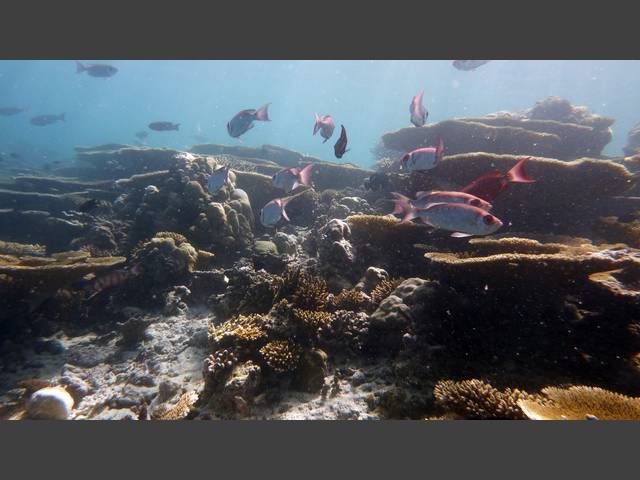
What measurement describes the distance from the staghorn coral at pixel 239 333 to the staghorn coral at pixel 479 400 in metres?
2.22

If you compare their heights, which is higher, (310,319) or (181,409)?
(310,319)

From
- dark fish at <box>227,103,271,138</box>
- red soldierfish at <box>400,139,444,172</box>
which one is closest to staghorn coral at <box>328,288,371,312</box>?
red soldierfish at <box>400,139,444,172</box>

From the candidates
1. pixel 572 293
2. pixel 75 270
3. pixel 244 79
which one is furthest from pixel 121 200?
pixel 244 79

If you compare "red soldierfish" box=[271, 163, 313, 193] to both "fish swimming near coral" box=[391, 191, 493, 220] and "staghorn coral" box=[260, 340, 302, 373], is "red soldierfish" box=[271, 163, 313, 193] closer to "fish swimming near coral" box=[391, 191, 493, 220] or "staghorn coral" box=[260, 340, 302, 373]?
"fish swimming near coral" box=[391, 191, 493, 220]

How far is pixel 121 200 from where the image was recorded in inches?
386

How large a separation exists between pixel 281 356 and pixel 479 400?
7.14 feet

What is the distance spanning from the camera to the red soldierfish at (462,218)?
372cm

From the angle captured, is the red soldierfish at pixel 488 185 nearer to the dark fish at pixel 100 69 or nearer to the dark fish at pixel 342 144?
the dark fish at pixel 342 144

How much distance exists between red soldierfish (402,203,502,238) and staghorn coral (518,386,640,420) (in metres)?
1.71

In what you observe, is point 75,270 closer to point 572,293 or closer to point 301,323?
point 301,323

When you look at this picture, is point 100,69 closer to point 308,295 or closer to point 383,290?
point 308,295

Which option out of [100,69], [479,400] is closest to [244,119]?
[479,400]

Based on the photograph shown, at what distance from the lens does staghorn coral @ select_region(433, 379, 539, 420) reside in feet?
9.46

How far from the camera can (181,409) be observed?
380 centimetres
